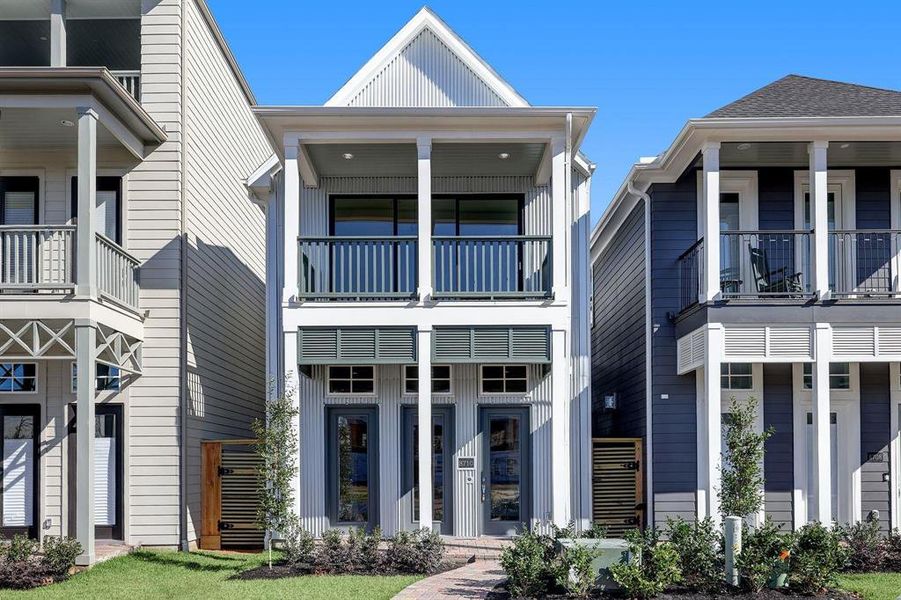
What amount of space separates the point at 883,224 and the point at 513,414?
6705 mm

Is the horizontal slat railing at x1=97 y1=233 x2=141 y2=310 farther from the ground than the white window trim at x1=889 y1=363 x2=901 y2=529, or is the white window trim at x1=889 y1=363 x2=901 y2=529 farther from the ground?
the horizontal slat railing at x1=97 y1=233 x2=141 y2=310

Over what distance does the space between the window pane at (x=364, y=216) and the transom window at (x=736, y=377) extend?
19.8 feet

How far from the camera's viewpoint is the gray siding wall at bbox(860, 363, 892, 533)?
51.5ft

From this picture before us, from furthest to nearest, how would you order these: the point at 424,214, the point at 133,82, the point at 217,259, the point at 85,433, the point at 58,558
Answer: the point at 217,259, the point at 133,82, the point at 424,214, the point at 85,433, the point at 58,558

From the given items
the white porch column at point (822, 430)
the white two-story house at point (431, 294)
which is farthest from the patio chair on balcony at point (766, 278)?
the white two-story house at point (431, 294)

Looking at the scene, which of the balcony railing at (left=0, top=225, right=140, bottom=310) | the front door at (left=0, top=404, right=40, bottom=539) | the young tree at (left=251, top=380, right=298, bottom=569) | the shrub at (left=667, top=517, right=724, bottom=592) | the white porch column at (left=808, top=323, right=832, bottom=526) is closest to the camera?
the shrub at (left=667, top=517, right=724, bottom=592)

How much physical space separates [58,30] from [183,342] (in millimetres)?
Result: 5199

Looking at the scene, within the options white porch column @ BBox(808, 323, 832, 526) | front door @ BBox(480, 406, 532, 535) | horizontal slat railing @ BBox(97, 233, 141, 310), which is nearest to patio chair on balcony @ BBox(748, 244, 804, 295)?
white porch column @ BBox(808, 323, 832, 526)

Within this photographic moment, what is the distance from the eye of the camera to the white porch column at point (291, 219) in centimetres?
1454

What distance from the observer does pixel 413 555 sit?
12.8 meters

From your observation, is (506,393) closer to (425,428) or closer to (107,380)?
(425,428)

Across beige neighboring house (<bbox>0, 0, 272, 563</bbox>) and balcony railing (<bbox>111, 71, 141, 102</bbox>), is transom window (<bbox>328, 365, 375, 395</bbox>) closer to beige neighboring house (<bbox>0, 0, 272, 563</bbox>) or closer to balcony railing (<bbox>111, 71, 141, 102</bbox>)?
beige neighboring house (<bbox>0, 0, 272, 563</bbox>)

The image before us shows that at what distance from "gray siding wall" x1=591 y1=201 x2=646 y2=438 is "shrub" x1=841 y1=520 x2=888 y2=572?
4.19 m

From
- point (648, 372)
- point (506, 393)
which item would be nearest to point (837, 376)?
point (648, 372)
